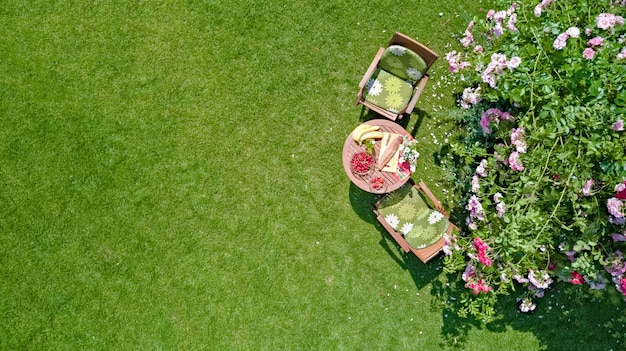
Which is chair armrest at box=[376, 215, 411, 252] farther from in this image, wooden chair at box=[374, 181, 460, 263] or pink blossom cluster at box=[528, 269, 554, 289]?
pink blossom cluster at box=[528, 269, 554, 289]

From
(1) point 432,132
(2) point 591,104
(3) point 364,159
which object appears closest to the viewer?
(2) point 591,104

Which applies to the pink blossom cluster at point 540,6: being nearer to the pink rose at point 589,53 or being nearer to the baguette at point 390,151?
the pink rose at point 589,53

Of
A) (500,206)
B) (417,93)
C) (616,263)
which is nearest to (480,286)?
(500,206)

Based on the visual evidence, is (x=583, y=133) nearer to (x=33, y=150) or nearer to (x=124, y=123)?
(x=124, y=123)

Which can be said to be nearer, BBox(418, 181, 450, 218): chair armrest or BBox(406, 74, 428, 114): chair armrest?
BBox(406, 74, 428, 114): chair armrest

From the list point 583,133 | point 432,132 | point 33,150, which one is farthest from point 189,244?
point 583,133

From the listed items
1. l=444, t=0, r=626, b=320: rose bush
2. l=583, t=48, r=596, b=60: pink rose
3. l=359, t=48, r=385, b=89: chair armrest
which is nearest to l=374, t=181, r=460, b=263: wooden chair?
l=444, t=0, r=626, b=320: rose bush
